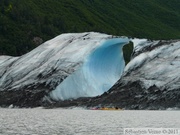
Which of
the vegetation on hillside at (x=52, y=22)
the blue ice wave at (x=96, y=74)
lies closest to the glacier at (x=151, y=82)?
the blue ice wave at (x=96, y=74)

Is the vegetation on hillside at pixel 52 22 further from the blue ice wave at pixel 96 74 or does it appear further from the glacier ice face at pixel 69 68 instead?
the blue ice wave at pixel 96 74

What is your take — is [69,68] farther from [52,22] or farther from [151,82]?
[52,22]

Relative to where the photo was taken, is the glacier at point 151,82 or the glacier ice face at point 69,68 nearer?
the glacier at point 151,82

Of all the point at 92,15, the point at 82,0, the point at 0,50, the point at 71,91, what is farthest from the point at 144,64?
the point at 82,0

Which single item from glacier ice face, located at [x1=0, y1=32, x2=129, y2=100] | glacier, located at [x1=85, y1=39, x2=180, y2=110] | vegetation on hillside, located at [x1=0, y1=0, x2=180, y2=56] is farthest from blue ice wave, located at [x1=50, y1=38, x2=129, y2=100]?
vegetation on hillside, located at [x1=0, y1=0, x2=180, y2=56]

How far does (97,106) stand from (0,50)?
5202cm

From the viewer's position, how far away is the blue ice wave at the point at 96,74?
6588 cm

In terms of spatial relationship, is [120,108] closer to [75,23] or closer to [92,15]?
[75,23]

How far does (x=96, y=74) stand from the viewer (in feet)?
228

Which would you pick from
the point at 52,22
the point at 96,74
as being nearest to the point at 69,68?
the point at 96,74

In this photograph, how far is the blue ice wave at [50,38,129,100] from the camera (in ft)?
216

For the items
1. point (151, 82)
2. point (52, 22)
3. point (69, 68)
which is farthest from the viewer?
point (52, 22)

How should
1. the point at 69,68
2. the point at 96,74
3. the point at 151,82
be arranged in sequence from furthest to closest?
the point at 96,74 → the point at 69,68 → the point at 151,82

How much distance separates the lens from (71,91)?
66.4 meters
